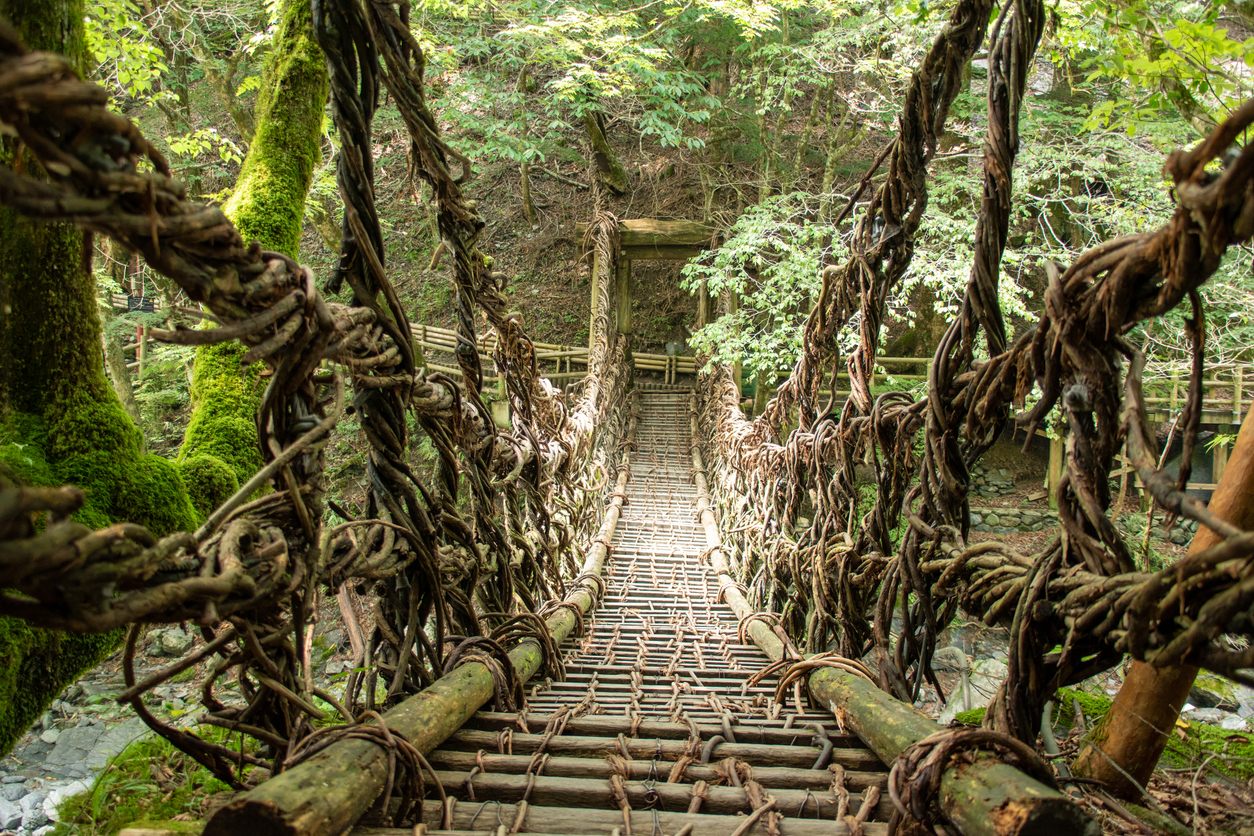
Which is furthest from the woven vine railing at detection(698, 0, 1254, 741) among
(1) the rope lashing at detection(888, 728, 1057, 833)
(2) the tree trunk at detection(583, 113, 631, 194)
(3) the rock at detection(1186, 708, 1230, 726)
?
(2) the tree trunk at detection(583, 113, 631, 194)

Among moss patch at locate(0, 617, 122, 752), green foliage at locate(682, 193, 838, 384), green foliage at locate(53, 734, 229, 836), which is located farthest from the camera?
green foliage at locate(682, 193, 838, 384)

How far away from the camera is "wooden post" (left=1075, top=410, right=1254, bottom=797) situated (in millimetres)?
1592

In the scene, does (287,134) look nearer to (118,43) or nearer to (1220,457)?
(118,43)

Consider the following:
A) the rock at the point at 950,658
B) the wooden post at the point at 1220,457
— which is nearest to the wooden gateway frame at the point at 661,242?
the rock at the point at 950,658

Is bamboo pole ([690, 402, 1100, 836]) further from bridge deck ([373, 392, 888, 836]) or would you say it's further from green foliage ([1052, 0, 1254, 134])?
green foliage ([1052, 0, 1254, 134])

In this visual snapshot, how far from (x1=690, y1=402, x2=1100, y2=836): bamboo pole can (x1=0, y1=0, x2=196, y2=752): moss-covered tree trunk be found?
188 cm

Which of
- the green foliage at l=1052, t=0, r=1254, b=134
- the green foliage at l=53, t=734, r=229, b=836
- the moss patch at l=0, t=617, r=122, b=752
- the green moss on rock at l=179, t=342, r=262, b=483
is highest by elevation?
the green foliage at l=1052, t=0, r=1254, b=134

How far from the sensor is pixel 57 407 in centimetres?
222

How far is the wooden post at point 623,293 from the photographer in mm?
8859

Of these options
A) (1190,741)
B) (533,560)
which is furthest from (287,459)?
(1190,741)

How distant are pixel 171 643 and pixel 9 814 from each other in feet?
9.81

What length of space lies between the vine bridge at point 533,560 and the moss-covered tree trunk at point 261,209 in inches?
55.3

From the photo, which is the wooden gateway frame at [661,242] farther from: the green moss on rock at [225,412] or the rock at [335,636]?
the green moss on rock at [225,412]

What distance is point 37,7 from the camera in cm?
196
